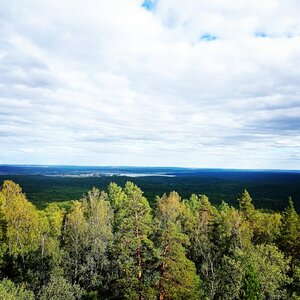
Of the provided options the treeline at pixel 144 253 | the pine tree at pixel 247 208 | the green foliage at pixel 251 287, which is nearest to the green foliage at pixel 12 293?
the treeline at pixel 144 253

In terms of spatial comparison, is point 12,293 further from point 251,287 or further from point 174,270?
point 251,287

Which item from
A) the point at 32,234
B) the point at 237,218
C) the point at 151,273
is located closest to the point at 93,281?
the point at 32,234

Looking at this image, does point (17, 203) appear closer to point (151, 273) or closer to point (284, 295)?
point (151, 273)

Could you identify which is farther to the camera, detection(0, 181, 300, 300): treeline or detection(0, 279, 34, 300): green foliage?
detection(0, 181, 300, 300): treeline

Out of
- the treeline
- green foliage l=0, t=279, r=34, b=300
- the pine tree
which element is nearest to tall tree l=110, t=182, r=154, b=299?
the treeline

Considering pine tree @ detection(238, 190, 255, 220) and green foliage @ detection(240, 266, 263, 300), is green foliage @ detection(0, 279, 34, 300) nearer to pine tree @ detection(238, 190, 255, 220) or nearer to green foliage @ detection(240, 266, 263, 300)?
green foliage @ detection(240, 266, 263, 300)

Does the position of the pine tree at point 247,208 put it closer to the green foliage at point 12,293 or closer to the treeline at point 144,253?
the treeline at point 144,253

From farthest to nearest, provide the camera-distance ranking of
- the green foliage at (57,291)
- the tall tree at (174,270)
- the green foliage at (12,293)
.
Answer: the green foliage at (57,291) < the tall tree at (174,270) < the green foliage at (12,293)

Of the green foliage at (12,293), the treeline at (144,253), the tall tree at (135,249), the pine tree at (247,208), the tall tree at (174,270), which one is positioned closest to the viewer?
the green foliage at (12,293)
